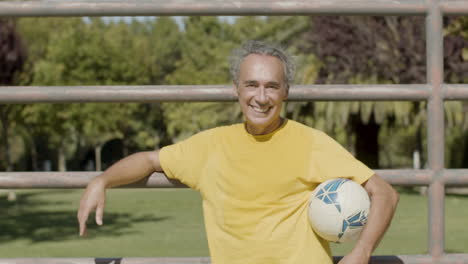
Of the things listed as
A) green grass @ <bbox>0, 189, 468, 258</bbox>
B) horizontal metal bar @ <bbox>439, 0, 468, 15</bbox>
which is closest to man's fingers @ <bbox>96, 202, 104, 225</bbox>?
horizontal metal bar @ <bbox>439, 0, 468, 15</bbox>

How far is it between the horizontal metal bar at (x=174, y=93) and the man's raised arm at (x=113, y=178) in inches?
10.0

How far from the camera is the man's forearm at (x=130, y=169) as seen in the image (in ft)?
9.61

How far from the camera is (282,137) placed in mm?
2832

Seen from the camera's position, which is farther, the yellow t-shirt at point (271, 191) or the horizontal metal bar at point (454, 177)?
the horizontal metal bar at point (454, 177)

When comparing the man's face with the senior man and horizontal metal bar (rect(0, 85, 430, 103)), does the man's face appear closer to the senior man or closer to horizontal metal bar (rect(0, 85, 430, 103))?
the senior man

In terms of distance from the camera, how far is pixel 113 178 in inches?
115

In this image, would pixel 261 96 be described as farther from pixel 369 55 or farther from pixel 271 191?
pixel 369 55

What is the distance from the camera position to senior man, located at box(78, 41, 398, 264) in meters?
2.72

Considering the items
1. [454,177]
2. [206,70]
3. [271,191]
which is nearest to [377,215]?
[271,191]

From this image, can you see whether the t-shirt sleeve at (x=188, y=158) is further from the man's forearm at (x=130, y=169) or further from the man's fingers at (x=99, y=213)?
the man's fingers at (x=99, y=213)

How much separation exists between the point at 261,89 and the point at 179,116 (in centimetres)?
3524

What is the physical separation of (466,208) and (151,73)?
106 ft

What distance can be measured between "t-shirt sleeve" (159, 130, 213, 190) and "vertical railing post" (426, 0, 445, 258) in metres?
0.94

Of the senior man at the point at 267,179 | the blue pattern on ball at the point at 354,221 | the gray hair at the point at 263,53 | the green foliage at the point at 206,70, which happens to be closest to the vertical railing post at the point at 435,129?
the senior man at the point at 267,179
